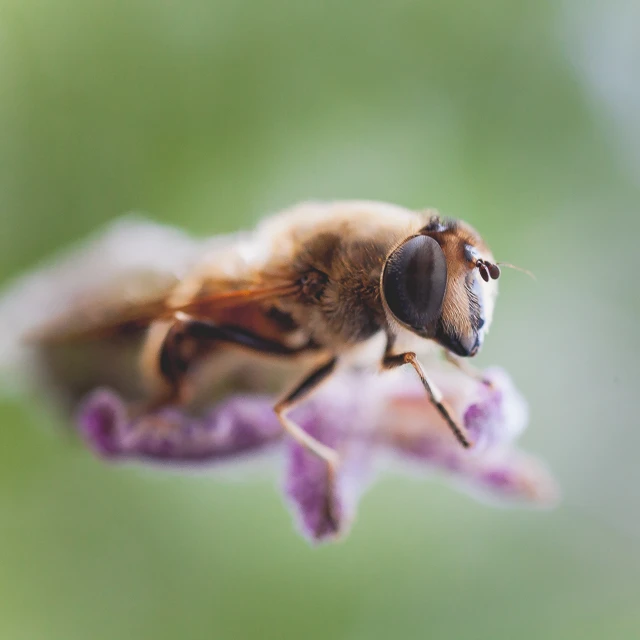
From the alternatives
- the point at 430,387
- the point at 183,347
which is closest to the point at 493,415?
the point at 430,387

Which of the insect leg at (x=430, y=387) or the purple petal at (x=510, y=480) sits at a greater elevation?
the insect leg at (x=430, y=387)

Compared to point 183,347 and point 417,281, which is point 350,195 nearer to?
point 183,347

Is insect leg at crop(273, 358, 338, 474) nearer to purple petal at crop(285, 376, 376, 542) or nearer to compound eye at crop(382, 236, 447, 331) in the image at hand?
purple petal at crop(285, 376, 376, 542)

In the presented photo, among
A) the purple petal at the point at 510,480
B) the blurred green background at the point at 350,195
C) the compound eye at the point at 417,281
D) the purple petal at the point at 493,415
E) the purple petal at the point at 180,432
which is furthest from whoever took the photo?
the blurred green background at the point at 350,195

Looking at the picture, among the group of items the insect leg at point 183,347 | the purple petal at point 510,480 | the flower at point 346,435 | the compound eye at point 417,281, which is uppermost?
the compound eye at point 417,281

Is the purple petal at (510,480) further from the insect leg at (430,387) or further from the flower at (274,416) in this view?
the insect leg at (430,387)

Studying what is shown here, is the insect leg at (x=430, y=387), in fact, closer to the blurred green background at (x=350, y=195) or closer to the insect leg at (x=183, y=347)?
the insect leg at (x=183, y=347)

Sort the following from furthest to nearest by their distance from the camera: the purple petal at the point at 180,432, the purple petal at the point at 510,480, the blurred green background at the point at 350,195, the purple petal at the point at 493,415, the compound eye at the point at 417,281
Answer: the blurred green background at the point at 350,195
the purple petal at the point at 510,480
the purple petal at the point at 180,432
the purple petal at the point at 493,415
the compound eye at the point at 417,281

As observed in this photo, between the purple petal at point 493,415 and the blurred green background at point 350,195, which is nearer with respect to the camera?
the purple petal at point 493,415

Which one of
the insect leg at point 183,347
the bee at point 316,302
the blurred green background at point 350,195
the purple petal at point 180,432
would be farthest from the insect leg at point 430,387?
the blurred green background at point 350,195
